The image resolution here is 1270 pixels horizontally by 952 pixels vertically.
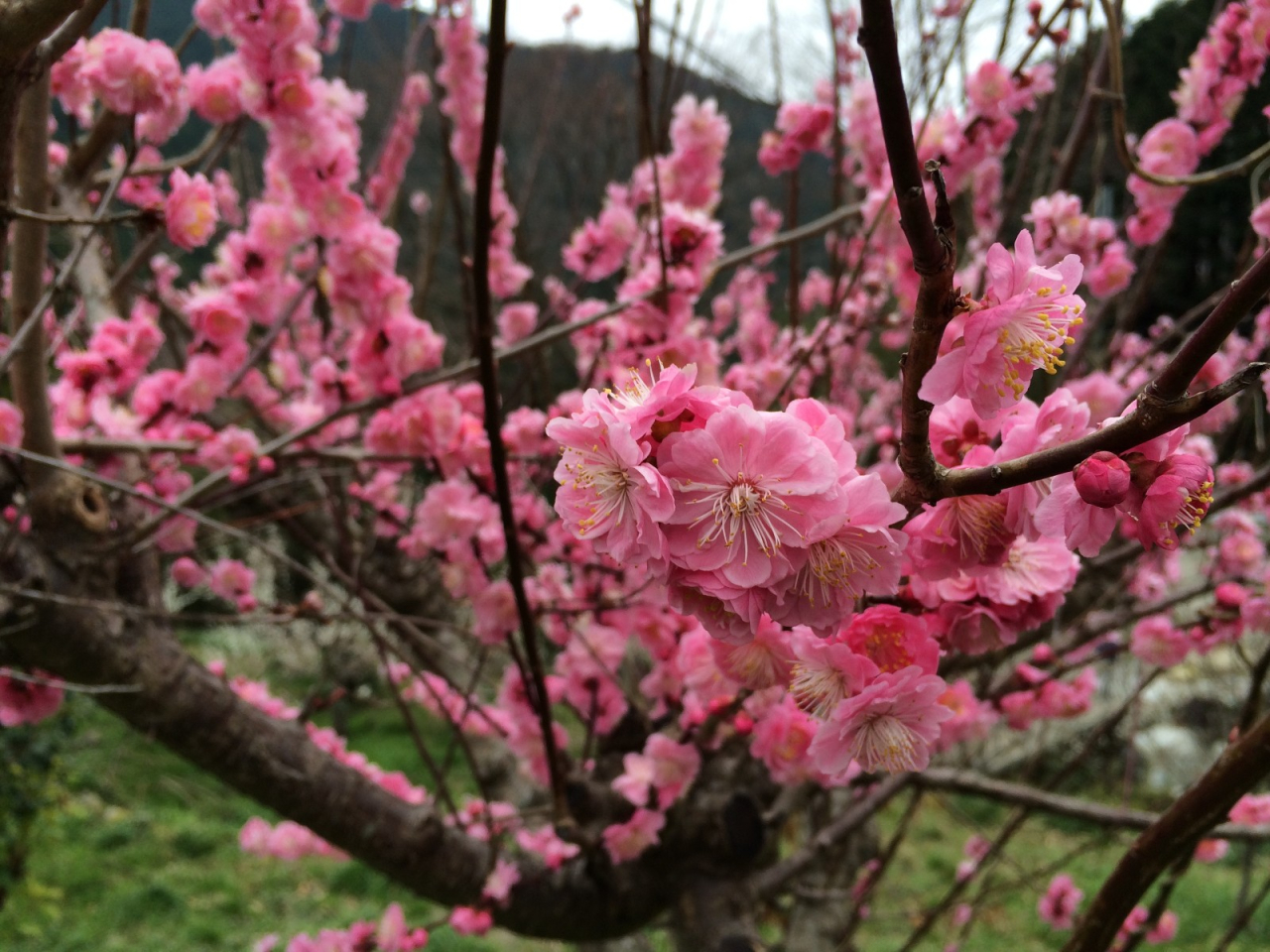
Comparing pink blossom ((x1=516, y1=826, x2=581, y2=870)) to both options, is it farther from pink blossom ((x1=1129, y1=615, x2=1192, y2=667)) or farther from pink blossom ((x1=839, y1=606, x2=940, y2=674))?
pink blossom ((x1=1129, y1=615, x2=1192, y2=667))

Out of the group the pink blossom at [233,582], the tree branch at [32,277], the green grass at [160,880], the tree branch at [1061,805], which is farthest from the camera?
the green grass at [160,880]

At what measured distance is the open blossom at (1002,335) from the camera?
574 mm

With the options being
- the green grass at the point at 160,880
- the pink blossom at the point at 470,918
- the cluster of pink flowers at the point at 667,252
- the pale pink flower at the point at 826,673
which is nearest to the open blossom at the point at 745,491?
the pale pink flower at the point at 826,673

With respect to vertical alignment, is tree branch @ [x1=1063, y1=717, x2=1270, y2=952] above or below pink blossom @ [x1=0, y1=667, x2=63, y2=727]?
above

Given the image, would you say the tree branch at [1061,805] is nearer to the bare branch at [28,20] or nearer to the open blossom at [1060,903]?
the open blossom at [1060,903]

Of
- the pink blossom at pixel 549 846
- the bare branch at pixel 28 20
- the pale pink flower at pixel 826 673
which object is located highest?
the bare branch at pixel 28 20

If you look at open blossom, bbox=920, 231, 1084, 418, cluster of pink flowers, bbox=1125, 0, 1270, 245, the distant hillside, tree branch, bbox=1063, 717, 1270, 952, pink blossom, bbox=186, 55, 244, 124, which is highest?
the distant hillside

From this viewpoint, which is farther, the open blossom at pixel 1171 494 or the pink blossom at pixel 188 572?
the pink blossom at pixel 188 572

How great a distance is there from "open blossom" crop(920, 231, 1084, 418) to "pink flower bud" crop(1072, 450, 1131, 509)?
83 mm

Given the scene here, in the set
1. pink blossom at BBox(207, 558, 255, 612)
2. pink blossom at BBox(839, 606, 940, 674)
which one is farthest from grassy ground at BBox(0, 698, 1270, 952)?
pink blossom at BBox(839, 606, 940, 674)

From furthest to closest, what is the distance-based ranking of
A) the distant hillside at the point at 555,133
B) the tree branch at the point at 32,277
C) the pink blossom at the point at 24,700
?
the distant hillside at the point at 555,133, the pink blossom at the point at 24,700, the tree branch at the point at 32,277

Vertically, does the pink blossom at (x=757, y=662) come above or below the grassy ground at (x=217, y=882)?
above

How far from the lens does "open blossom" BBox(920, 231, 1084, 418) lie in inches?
22.6

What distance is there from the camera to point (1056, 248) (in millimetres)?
1906
